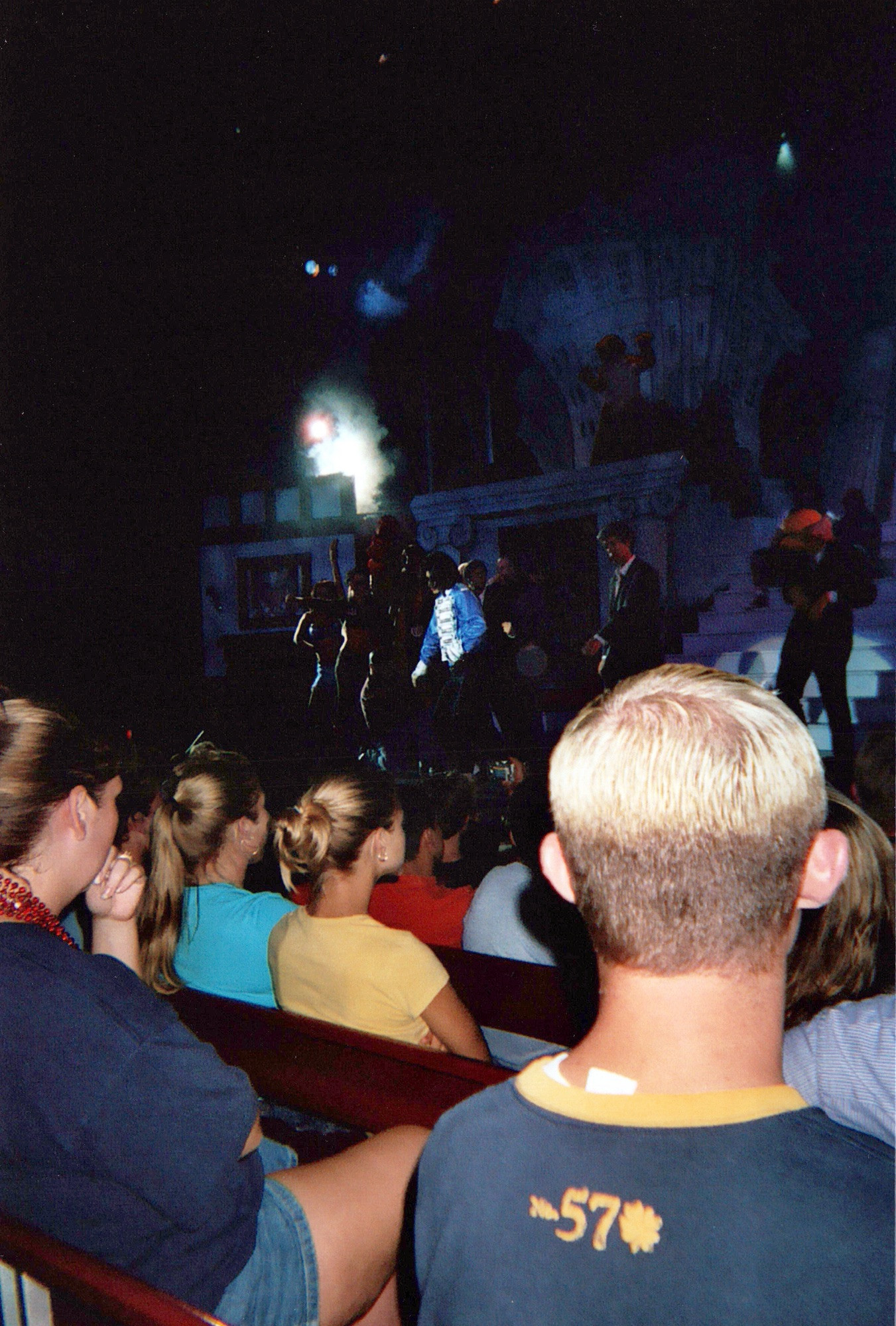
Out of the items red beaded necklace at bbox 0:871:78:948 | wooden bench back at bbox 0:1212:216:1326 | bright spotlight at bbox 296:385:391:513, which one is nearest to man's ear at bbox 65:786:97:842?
red beaded necklace at bbox 0:871:78:948

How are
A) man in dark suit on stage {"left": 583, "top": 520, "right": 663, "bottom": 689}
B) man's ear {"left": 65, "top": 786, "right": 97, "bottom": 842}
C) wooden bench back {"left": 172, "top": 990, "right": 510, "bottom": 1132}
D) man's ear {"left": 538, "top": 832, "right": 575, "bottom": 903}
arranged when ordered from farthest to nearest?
man in dark suit on stage {"left": 583, "top": 520, "right": 663, "bottom": 689} < wooden bench back {"left": 172, "top": 990, "right": 510, "bottom": 1132} < man's ear {"left": 65, "top": 786, "right": 97, "bottom": 842} < man's ear {"left": 538, "top": 832, "right": 575, "bottom": 903}

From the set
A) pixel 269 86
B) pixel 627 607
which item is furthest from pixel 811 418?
pixel 269 86

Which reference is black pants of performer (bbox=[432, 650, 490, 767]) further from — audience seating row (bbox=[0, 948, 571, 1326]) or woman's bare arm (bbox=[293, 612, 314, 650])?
audience seating row (bbox=[0, 948, 571, 1326])

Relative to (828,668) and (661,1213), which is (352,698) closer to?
(828,668)

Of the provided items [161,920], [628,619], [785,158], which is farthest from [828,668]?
[161,920]

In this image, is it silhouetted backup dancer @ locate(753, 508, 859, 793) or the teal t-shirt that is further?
silhouetted backup dancer @ locate(753, 508, 859, 793)

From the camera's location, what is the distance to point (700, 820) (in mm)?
603

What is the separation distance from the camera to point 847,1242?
49 centimetres

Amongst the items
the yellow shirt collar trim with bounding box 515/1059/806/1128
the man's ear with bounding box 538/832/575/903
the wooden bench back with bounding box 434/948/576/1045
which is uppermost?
the man's ear with bounding box 538/832/575/903

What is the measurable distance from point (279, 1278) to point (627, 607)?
4.69 m

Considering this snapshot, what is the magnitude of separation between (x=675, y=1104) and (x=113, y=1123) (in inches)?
29.3

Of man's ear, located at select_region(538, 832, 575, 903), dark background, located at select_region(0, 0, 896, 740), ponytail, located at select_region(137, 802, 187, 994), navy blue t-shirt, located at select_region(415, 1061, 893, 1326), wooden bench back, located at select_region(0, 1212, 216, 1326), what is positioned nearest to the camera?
navy blue t-shirt, located at select_region(415, 1061, 893, 1326)

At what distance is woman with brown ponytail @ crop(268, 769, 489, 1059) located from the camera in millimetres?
1742

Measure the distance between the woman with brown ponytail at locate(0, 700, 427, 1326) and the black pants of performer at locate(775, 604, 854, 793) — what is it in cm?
382
